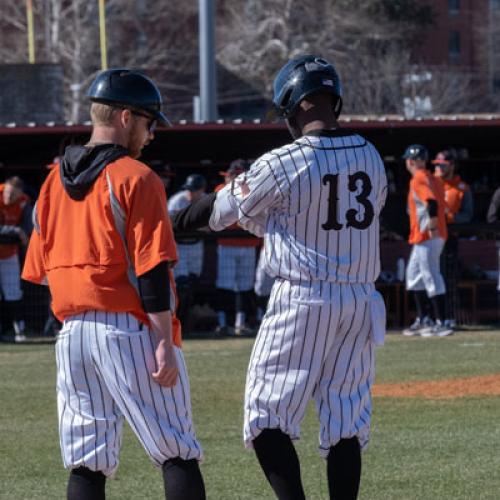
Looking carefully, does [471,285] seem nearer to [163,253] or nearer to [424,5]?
[163,253]

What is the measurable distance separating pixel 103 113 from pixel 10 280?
11.0 m

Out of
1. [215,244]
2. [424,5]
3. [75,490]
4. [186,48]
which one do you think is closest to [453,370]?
[215,244]

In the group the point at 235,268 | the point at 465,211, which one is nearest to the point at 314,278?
the point at 235,268

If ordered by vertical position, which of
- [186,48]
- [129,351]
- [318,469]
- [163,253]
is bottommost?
[318,469]

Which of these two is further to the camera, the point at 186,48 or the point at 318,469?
the point at 186,48

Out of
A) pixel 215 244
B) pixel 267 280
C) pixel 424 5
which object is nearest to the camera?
pixel 267 280

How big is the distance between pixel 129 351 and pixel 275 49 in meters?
50.9

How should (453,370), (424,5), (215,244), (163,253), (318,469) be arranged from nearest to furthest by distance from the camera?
(163,253), (318,469), (453,370), (215,244), (424,5)

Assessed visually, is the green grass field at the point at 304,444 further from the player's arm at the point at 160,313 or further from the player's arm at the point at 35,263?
the player's arm at the point at 160,313

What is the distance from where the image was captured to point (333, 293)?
5434 millimetres

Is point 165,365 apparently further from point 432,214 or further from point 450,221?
point 450,221

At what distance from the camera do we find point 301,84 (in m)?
5.45

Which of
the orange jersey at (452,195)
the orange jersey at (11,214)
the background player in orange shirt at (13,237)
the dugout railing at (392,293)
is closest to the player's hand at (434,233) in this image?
the dugout railing at (392,293)

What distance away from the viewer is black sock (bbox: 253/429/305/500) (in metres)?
5.41
